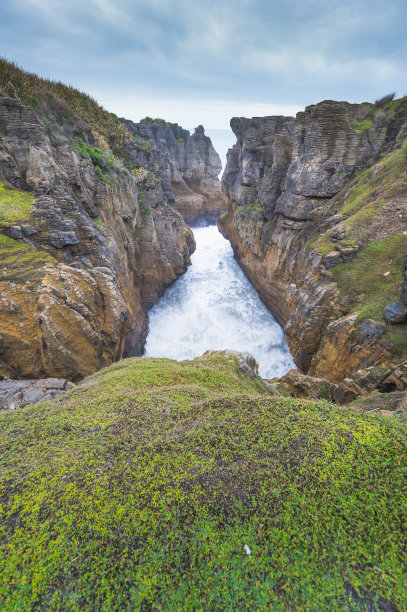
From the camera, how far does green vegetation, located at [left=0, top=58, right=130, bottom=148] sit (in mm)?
14602

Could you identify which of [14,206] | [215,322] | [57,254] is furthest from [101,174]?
[215,322]

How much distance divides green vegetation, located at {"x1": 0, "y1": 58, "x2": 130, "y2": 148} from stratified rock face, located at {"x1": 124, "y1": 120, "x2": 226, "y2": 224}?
19138mm

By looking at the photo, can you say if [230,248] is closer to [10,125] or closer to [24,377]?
[10,125]

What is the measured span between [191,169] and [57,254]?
50947 mm

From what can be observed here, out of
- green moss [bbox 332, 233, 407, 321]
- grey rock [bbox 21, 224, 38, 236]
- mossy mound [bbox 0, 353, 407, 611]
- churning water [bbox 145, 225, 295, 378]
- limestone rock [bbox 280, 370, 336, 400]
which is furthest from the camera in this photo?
churning water [bbox 145, 225, 295, 378]

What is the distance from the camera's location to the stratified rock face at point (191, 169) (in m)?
48.0

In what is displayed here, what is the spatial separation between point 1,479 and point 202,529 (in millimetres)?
3229

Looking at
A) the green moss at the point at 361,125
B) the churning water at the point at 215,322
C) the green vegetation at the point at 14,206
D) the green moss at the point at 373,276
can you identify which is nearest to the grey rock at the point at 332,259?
the green moss at the point at 373,276

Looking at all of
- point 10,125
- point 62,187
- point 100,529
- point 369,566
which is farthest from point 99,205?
point 369,566

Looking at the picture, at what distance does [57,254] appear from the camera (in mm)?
12414

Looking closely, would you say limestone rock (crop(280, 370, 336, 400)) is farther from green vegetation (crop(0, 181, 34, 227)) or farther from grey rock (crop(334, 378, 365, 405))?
green vegetation (crop(0, 181, 34, 227))

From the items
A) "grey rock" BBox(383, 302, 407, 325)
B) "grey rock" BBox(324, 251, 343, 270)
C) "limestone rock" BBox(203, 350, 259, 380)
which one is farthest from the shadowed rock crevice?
"grey rock" BBox(383, 302, 407, 325)

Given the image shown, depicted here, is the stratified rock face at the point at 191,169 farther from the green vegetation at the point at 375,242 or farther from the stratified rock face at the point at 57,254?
the green vegetation at the point at 375,242

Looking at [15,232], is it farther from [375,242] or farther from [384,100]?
[384,100]
